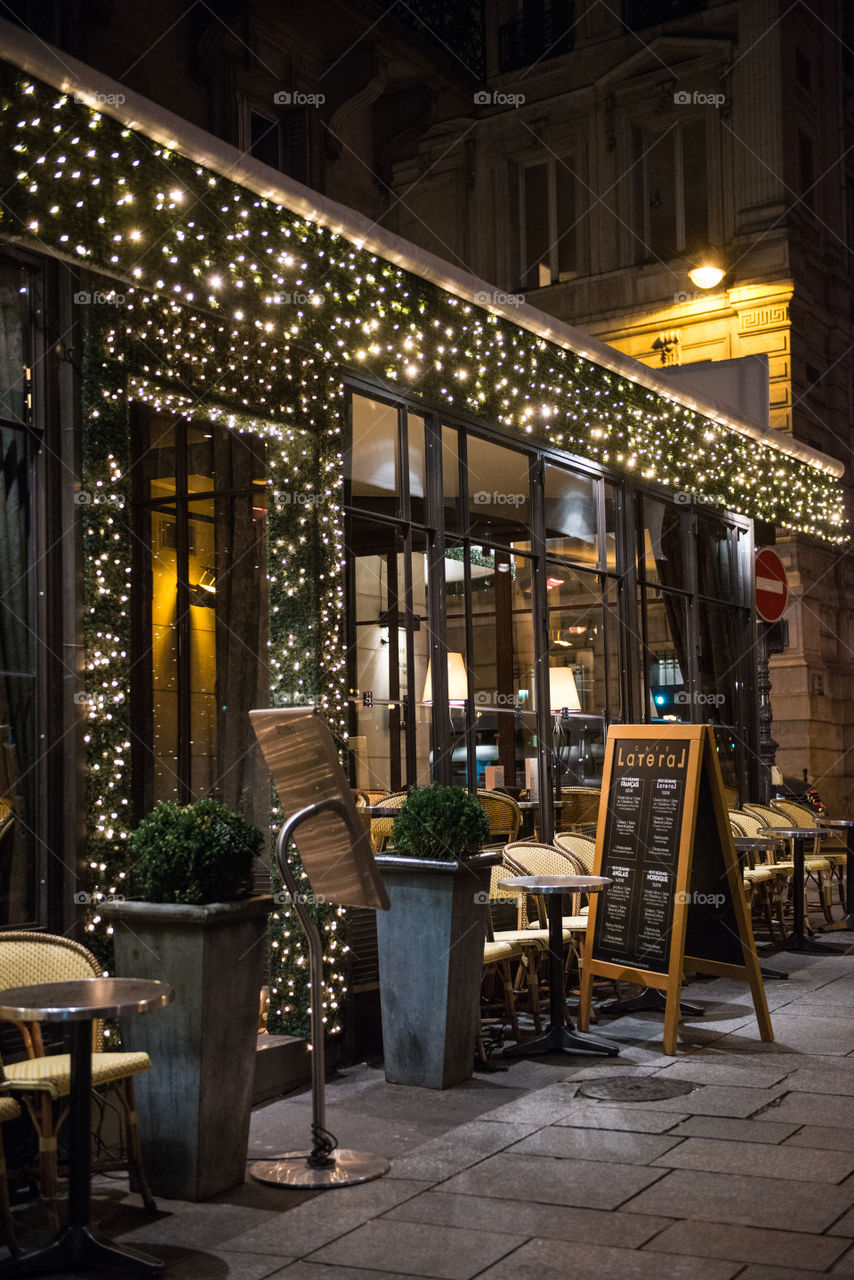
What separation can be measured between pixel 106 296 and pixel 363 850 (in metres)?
2.83

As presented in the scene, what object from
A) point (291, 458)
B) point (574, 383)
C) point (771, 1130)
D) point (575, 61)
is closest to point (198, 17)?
point (574, 383)

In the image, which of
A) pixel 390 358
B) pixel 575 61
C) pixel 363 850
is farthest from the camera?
pixel 575 61

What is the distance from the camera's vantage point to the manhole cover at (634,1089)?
20.2 ft

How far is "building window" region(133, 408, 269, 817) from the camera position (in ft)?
33.0

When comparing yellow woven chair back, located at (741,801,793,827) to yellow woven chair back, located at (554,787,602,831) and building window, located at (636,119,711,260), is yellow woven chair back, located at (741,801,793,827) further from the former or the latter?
building window, located at (636,119,711,260)

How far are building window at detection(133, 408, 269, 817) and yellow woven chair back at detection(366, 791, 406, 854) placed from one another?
4.16 ft

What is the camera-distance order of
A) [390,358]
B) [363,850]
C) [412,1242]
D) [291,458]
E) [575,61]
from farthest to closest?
[575,61] → [390,358] → [291,458] → [363,850] → [412,1242]

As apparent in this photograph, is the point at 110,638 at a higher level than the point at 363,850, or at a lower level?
higher

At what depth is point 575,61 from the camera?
23.2 m

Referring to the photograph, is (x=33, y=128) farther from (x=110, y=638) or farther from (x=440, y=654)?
(x=440, y=654)

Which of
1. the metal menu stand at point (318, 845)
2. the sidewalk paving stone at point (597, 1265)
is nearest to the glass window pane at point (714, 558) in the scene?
the metal menu stand at point (318, 845)

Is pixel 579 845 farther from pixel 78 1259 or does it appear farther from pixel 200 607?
pixel 78 1259

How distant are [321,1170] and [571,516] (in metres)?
6.98

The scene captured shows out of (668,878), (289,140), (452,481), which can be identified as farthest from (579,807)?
(289,140)
